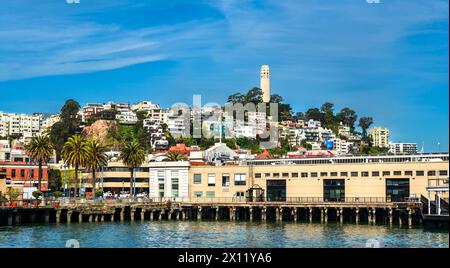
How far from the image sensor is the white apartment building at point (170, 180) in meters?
110

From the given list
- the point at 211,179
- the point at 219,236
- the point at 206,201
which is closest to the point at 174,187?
the point at 211,179

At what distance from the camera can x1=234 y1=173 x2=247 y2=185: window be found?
350 feet

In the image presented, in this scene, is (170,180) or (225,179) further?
(170,180)

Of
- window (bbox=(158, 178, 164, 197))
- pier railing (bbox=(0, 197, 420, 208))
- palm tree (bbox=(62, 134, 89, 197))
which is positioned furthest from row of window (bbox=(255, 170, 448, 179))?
palm tree (bbox=(62, 134, 89, 197))

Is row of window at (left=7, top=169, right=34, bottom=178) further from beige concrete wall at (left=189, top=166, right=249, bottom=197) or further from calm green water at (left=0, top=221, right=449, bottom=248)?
calm green water at (left=0, top=221, right=449, bottom=248)

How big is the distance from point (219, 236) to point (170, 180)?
147ft

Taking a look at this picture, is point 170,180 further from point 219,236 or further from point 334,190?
point 219,236

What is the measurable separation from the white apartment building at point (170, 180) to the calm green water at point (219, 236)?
2525 centimetres

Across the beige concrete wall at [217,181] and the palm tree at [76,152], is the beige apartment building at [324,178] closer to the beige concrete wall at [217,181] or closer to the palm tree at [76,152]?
the beige concrete wall at [217,181]

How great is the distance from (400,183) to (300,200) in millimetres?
14186

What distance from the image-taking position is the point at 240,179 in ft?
351

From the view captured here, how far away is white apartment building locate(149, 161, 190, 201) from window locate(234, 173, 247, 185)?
809cm

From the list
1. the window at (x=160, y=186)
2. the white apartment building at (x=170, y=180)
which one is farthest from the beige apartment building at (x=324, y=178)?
the window at (x=160, y=186)

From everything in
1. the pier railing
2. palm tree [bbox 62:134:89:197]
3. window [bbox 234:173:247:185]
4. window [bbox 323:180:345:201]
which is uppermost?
palm tree [bbox 62:134:89:197]
